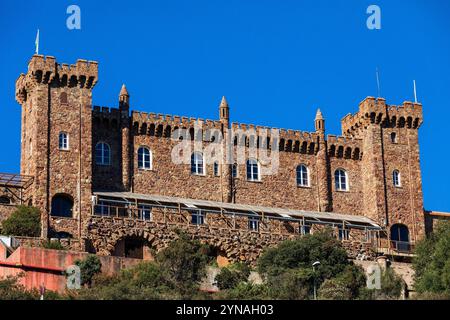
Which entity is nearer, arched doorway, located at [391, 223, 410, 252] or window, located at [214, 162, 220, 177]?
window, located at [214, 162, 220, 177]

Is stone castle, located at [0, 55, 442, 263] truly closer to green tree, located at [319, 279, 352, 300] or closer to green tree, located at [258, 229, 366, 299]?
green tree, located at [258, 229, 366, 299]

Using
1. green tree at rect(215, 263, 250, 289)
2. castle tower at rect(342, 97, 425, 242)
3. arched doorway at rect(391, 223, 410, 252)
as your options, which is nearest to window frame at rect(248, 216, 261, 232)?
green tree at rect(215, 263, 250, 289)

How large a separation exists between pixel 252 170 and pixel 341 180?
22.6ft

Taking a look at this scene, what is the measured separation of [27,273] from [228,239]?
16074mm

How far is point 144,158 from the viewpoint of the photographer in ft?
259

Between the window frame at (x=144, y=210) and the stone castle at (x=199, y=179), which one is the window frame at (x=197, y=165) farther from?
the window frame at (x=144, y=210)

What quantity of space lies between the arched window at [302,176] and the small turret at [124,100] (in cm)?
1306

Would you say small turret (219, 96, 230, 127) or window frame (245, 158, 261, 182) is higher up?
small turret (219, 96, 230, 127)

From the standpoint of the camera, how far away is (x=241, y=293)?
62.6m

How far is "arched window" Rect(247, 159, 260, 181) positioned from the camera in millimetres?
82125

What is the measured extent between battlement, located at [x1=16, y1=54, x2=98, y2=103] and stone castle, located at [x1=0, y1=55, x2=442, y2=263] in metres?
0.08

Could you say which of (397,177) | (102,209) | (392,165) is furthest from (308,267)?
(392,165)

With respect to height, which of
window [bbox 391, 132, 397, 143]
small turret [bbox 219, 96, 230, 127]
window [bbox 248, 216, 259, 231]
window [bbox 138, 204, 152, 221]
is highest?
small turret [bbox 219, 96, 230, 127]
